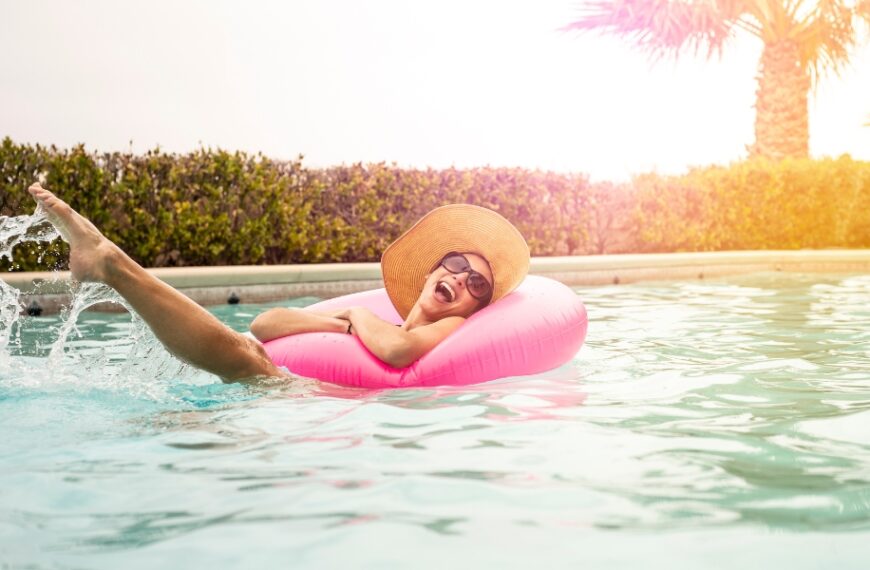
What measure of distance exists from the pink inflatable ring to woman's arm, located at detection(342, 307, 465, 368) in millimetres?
43

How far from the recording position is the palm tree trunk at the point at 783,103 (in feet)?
63.8

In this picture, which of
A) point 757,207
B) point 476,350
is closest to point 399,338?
point 476,350

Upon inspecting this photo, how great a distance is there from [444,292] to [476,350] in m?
0.41

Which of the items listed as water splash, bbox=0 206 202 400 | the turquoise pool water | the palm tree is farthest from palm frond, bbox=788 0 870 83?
water splash, bbox=0 206 202 400

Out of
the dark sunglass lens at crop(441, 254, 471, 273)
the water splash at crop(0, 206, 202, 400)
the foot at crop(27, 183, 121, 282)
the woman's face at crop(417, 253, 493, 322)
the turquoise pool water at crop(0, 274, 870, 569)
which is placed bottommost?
the turquoise pool water at crop(0, 274, 870, 569)

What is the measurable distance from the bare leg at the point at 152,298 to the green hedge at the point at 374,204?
12.5ft

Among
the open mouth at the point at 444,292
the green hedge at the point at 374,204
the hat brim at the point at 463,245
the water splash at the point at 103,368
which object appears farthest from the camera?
the green hedge at the point at 374,204

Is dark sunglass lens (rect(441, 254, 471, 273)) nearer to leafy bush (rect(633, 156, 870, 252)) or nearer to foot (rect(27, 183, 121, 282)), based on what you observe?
foot (rect(27, 183, 121, 282))

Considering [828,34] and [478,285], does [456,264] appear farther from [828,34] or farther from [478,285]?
[828,34]

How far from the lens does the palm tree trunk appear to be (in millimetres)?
19453

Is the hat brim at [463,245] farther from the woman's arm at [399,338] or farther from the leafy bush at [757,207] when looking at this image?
the leafy bush at [757,207]

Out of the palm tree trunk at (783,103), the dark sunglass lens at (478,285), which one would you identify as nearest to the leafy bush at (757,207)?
the palm tree trunk at (783,103)

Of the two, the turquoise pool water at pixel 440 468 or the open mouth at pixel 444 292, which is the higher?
the open mouth at pixel 444 292

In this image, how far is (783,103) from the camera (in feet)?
63.7
